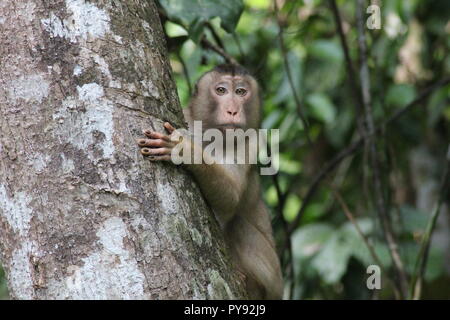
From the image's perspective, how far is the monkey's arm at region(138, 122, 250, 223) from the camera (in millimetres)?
2326

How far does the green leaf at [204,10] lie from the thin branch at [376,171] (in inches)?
51.0

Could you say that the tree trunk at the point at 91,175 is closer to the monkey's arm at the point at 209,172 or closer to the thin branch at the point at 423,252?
the monkey's arm at the point at 209,172

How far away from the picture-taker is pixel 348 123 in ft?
21.4

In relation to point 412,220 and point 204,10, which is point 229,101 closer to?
point 204,10

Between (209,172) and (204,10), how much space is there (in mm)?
1320

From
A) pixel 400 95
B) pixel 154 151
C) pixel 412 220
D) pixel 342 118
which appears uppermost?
pixel 400 95

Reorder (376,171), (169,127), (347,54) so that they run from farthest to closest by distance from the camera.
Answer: (347,54) → (376,171) → (169,127)

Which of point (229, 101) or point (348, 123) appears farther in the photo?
point (348, 123)

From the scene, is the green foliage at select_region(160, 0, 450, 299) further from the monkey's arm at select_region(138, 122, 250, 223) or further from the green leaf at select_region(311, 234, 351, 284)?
the monkey's arm at select_region(138, 122, 250, 223)

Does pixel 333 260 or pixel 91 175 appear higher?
pixel 91 175

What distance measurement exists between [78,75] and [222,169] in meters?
1.21

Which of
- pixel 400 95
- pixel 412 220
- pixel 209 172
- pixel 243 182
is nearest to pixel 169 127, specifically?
pixel 209 172

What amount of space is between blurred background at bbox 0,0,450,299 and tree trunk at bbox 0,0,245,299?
160 centimetres
